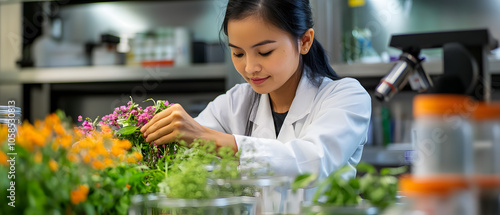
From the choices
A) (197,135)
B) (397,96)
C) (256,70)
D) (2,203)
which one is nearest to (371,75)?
(397,96)

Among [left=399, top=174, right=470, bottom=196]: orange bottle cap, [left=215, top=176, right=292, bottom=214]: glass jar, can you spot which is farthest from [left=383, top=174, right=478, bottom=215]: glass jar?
[left=215, top=176, right=292, bottom=214]: glass jar

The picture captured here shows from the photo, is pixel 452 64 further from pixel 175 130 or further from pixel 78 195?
pixel 175 130

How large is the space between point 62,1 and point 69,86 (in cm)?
57

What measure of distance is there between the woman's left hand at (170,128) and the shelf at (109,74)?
170 centimetres

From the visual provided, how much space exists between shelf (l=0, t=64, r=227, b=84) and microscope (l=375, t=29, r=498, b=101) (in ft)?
5.75

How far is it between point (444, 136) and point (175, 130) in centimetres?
67

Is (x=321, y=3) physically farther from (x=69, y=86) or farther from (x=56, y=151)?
(x=56, y=151)

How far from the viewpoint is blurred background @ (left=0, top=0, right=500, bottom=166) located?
9.11 ft

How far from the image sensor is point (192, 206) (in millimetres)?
687

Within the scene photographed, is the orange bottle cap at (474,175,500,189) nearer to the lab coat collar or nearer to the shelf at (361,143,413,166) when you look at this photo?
the lab coat collar

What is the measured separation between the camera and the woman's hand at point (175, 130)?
1.12 meters

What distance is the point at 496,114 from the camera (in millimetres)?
608

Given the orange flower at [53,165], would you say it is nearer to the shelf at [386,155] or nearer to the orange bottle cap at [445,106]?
the orange bottle cap at [445,106]

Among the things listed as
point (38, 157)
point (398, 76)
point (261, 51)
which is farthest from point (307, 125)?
point (38, 157)
